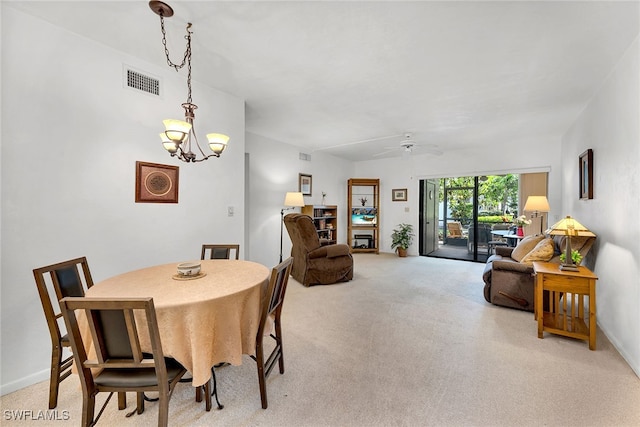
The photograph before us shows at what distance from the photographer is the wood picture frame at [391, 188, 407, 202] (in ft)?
24.0

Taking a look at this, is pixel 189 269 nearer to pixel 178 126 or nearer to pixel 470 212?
pixel 178 126

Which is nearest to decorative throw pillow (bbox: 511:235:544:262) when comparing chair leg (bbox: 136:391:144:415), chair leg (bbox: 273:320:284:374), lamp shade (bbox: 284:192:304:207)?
chair leg (bbox: 273:320:284:374)

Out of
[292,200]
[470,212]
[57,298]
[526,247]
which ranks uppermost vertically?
[292,200]

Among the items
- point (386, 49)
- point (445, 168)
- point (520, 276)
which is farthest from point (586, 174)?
point (445, 168)

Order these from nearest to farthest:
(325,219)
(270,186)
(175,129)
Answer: (175,129) → (270,186) → (325,219)

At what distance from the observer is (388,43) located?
90.8 inches

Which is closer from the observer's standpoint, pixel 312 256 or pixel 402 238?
pixel 312 256

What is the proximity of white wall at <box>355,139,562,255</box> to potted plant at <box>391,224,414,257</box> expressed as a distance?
0.16 metres

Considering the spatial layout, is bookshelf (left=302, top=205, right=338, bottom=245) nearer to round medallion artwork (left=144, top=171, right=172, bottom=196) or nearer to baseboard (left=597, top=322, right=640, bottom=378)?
round medallion artwork (left=144, top=171, right=172, bottom=196)

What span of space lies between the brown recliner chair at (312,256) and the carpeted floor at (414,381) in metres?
1.18

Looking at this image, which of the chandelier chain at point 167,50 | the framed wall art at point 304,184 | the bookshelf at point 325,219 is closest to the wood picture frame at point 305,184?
the framed wall art at point 304,184

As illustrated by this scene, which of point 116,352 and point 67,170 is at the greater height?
point 67,170

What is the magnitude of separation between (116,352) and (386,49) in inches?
111

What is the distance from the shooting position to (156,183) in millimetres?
2689
